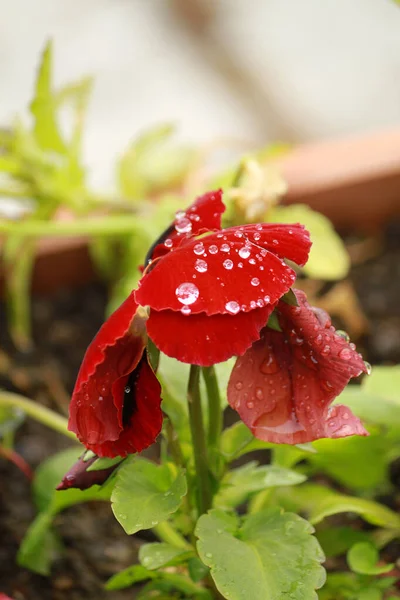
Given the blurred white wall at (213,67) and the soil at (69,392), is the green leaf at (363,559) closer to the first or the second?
the soil at (69,392)

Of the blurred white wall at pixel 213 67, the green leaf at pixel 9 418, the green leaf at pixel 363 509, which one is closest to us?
the green leaf at pixel 363 509

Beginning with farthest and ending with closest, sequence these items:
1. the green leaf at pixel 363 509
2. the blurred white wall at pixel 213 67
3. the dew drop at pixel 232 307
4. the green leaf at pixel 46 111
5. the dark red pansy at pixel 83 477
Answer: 1. the blurred white wall at pixel 213 67
2. the green leaf at pixel 46 111
3. the green leaf at pixel 363 509
4. the dark red pansy at pixel 83 477
5. the dew drop at pixel 232 307

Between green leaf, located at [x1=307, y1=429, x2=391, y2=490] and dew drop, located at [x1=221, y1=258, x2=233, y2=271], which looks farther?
green leaf, located at [x1=307, y1=429, x2=391, y2=490]

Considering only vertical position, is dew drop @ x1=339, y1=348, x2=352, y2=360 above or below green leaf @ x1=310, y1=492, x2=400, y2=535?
above

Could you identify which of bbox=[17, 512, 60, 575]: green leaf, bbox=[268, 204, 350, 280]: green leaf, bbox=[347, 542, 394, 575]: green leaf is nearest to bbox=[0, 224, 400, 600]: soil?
bbox=[17, 512, 60, 575]: green leaf

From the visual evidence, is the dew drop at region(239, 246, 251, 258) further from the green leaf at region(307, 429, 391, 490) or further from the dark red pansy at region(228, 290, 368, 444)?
the green leaf at region(307, 429, 391, 490)

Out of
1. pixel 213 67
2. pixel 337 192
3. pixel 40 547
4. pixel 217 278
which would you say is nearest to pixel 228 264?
pixel 217 278

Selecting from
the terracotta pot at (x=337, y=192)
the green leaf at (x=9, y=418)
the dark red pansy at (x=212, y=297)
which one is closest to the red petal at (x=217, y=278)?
the dark red pansy at (x=212, y=297)
